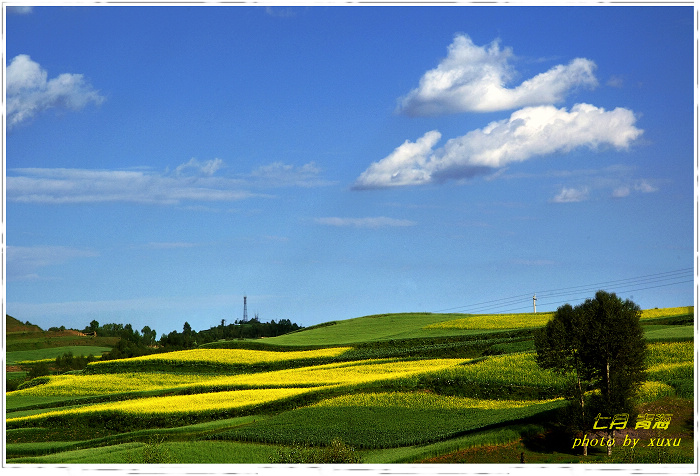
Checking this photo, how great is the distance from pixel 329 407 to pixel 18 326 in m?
66.5

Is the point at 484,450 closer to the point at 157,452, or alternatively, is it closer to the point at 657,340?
the point at 157,452

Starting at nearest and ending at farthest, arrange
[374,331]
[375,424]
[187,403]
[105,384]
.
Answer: [375,424], [187,403], [105,384], [374,331]

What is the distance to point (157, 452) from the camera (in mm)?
28875

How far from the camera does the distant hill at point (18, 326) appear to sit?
8955 centimetres

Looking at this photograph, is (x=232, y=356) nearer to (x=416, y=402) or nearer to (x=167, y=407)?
(x=167, y=407)

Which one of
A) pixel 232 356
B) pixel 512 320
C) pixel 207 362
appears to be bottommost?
pixel 207 362

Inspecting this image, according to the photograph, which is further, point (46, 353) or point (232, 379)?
point (46, 353)

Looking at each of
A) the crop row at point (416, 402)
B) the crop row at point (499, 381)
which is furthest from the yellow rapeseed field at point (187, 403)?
the crop row at point (499, 381)

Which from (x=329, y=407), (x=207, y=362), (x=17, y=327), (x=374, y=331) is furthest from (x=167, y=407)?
(x=17, y=327)

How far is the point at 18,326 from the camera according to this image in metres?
93.1

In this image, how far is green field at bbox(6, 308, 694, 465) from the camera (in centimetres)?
2992
